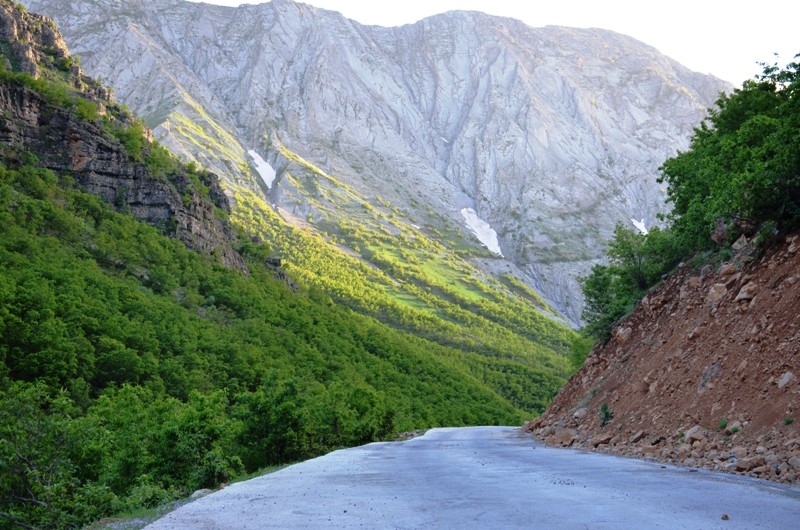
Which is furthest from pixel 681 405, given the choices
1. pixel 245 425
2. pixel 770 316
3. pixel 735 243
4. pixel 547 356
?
pixel 547 356

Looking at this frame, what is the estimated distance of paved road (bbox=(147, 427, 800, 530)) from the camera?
7.59 meters

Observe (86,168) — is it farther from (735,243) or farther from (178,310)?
(735,243)

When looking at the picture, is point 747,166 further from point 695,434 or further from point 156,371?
point 156,371

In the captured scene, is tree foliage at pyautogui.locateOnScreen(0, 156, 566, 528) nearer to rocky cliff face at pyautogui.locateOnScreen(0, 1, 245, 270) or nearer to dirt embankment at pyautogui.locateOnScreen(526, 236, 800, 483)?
rocky cliff face at pyautogui.locateOnScreen(0, 1, 245, 270)

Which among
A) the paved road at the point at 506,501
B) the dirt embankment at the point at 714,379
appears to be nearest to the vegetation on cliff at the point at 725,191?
the dirt embankment at the point at 714,379

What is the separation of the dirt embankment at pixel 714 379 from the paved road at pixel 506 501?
1.54m

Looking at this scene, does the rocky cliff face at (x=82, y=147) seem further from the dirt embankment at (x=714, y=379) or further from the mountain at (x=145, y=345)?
the dirt embankment at (x=714, y=379)

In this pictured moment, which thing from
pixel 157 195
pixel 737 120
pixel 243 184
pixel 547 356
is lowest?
pixel 547 356

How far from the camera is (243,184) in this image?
192250 mm

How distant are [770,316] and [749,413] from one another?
337 centimetres

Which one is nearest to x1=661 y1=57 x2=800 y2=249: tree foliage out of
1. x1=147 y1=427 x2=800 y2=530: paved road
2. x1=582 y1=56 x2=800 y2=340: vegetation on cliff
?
x1=582 y1=56 x2=800 y2=340: vegetation on cliff

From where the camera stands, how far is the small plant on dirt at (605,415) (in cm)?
2297

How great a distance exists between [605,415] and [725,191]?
30.5ft

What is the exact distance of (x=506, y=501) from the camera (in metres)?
9.21
